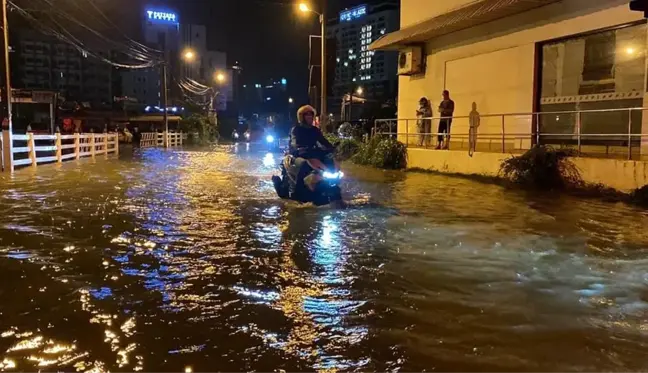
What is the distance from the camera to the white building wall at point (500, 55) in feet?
50.2

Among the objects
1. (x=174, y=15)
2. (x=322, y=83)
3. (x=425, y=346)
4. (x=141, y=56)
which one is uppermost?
(x=174, y=15)

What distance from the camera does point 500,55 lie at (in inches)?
722

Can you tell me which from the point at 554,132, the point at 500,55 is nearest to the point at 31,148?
the point at 500,55

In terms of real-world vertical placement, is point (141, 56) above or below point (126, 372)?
above

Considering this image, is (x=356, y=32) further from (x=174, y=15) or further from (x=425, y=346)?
(x=425, y=346)

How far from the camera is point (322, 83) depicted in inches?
977

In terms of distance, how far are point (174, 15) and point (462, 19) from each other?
88339 millimetres

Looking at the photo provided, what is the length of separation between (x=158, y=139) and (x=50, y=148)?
2555 cm

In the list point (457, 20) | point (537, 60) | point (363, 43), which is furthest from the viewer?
point (363, 43)

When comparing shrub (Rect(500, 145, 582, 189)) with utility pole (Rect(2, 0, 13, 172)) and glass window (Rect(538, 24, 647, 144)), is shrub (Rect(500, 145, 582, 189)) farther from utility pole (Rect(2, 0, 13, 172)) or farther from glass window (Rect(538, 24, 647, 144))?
utility pole (Rect(2, 0, 13, 172))

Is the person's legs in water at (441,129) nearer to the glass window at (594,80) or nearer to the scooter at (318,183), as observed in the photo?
the glass window at (594,80)

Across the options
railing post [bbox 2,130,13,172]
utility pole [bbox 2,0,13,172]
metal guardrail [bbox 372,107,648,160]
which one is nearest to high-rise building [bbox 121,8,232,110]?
utility pole [bbox 2,0,13,172]

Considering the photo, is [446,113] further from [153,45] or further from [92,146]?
[153,45]

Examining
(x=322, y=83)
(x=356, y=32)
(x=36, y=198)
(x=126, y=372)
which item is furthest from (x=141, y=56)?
(x=356, y=32)
